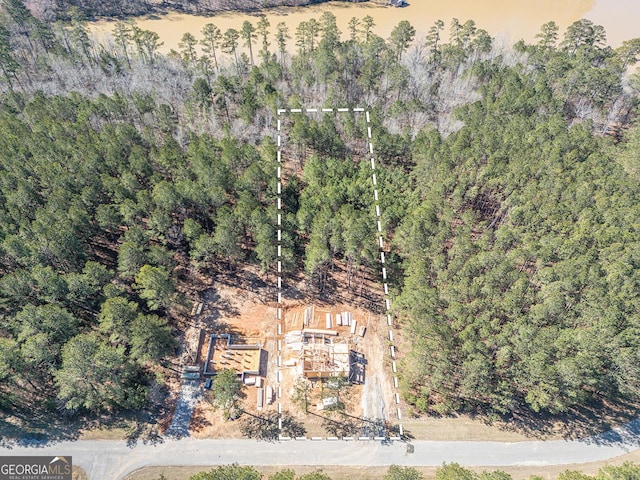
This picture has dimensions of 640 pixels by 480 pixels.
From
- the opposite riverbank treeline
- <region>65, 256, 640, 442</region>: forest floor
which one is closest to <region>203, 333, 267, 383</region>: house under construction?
<region>65, 256, 640, 442</region>: forest floor

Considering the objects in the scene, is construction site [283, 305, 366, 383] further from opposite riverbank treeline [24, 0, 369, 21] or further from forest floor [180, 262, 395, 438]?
opposite riverbank treeline [24, 0, 369, 21]

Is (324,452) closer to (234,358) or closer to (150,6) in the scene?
(234,358)

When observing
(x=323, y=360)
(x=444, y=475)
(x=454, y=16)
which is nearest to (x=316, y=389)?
(x=323, y=360)

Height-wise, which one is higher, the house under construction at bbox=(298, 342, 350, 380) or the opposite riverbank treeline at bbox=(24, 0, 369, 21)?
the opposite riverbank treeline at bbox=(24, 0, 369, 21)

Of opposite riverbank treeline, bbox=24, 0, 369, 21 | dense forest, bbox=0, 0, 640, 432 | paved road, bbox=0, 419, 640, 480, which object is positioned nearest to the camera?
paved road, bbox=0, 419, 640, 480

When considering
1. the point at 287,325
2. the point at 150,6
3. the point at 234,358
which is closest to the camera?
the point at 234,358

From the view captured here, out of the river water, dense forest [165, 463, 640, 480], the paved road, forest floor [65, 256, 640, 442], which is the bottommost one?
dense forest [165, 463, 640, 480]
